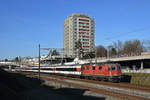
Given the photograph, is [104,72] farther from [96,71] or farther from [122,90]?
[122,90]

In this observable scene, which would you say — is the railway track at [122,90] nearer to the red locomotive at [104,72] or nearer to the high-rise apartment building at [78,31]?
the red locomotive at [104,72]

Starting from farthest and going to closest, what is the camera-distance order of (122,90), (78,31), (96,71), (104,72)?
(78,31)
(96,71)
(104,72)
(122,90)

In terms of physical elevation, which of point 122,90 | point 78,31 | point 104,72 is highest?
point 78,31

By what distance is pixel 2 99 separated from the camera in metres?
13.3

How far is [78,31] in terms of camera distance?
157m

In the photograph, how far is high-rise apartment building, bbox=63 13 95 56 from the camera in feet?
511

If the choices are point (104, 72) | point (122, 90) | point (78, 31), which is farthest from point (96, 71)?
point (78, 31)

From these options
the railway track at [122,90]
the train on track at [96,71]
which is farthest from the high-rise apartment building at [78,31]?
the railway track at [122,90]

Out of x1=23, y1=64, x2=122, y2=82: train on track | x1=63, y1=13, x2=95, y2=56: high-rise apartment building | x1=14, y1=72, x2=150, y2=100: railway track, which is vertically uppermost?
x1=63, y1=13, x2=95, y2=56: high-rise apartment building

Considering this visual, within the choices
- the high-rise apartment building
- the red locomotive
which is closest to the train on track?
the red locomotive

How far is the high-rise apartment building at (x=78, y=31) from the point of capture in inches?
6127

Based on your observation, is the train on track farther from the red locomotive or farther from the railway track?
the railway track

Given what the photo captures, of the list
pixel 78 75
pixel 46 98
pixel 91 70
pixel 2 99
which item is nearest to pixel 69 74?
pixel 78 75

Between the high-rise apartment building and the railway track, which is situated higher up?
the high-rise apartment building
